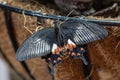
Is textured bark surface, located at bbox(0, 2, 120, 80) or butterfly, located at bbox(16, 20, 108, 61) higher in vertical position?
butterfly, located at bbox(16, 20, 108, 61)

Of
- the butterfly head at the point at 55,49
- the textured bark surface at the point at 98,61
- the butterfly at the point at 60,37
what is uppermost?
the butterfly at the point at 60,37

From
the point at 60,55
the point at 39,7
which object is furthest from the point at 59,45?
the point at 39,7

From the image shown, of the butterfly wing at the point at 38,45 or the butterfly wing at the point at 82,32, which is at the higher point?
the butterfly wing at the point at 82,32

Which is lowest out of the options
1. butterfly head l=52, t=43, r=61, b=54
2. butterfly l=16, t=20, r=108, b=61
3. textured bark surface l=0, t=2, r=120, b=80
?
textured bark surface l=0, t=2, r=120, b=80

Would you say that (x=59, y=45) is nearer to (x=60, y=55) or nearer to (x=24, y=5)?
(x=60, y=55)
